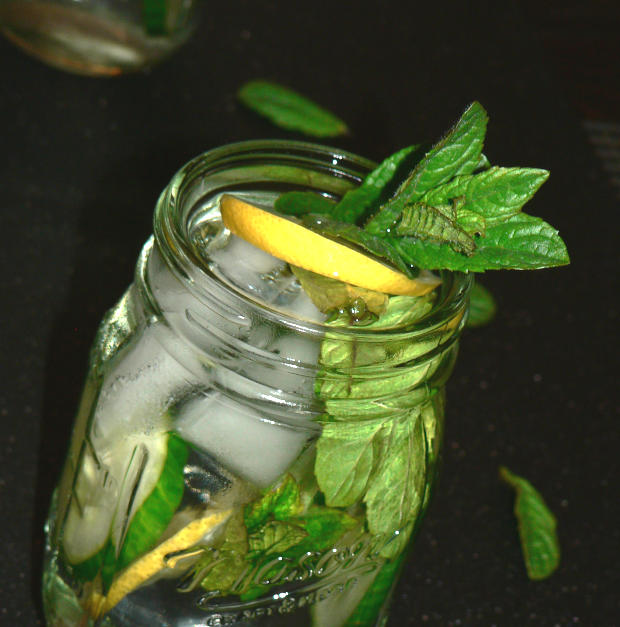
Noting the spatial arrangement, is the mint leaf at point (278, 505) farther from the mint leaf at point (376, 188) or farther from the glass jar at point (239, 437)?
the mint leaf at point (376, 188)

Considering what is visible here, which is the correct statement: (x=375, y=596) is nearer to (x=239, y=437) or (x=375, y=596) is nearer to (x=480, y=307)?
(x=239, y=437)

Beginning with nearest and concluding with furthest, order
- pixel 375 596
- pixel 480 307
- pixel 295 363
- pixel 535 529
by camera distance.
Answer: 1. pixel 295 363
2. pixel 375 596
3. pixel 535 529
4. pixel 480 307

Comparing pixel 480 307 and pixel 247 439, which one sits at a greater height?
pixel 247 439

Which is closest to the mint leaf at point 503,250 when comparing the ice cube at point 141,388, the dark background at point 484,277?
the ice cube at point 141,388

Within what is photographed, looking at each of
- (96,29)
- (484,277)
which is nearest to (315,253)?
(484,277)

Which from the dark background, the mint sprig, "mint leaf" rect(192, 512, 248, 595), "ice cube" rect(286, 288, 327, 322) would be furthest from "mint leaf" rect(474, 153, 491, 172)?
the dark background

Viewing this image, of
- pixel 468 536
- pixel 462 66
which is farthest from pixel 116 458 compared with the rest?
pixel 462 66

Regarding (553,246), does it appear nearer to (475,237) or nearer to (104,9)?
(475,237)
